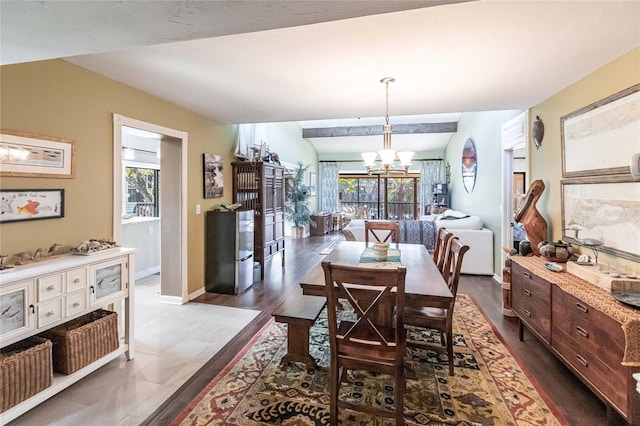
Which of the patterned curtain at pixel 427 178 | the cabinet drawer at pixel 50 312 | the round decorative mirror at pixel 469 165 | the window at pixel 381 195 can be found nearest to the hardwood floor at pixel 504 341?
the cabinet drawer at pixel 50 312

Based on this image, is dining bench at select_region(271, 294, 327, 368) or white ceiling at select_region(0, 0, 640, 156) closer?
white ceiling at select_region(0, 0, 640, 156)

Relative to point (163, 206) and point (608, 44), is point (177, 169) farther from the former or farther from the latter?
point (608, 44)

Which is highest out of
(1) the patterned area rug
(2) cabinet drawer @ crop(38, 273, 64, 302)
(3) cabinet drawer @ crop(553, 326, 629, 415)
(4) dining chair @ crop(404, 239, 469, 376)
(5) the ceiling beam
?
(5) the ceiling beam

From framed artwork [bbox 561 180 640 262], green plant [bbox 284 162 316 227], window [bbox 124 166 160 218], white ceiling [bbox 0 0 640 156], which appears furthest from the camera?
green plant [bbox 284 162 316 227]

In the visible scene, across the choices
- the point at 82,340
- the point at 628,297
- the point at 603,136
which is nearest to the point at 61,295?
the point at 82,340

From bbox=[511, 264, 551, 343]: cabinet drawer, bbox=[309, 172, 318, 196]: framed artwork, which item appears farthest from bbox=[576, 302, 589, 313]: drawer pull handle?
bbox=[309, 172, 318, 196]: framed artwork

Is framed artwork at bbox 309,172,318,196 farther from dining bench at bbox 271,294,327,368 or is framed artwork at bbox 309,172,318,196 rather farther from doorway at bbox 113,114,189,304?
dining bench at bbox 271,294,327,368

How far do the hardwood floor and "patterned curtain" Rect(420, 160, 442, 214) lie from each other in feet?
19.8

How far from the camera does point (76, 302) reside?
205 centimetres

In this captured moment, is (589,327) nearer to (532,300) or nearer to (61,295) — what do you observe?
(532,300)

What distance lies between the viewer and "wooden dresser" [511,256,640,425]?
1568 millimetres

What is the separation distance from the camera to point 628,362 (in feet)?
5.08

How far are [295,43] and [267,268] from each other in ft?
13.5

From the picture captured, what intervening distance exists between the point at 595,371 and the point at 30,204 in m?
3.84
